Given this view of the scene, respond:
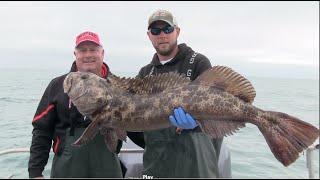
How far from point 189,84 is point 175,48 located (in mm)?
907

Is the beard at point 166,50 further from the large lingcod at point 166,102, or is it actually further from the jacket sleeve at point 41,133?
the jacket sleeve at point 41,133

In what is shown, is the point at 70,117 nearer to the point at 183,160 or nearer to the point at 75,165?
the point at 75,165

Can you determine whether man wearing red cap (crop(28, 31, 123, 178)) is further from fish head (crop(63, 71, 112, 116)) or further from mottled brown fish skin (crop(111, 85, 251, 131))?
mottled brown fish skin (crop(111, 85, 251, 131))

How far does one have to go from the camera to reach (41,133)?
3666mm

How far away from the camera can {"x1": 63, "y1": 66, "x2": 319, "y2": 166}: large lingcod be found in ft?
10.5

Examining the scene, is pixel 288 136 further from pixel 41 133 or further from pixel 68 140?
pixel 41 133

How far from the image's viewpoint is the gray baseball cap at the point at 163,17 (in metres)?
3.99

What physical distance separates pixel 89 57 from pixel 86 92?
651 mm

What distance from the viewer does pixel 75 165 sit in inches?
140

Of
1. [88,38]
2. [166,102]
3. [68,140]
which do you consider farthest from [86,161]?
[88,38]

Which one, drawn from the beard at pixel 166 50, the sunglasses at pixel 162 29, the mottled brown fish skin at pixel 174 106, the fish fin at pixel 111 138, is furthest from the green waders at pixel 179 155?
the sunglasses at pixel 162 29

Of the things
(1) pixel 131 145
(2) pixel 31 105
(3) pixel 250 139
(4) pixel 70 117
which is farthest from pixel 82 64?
(3) pixel 250 139

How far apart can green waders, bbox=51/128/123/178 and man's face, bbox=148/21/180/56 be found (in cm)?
133

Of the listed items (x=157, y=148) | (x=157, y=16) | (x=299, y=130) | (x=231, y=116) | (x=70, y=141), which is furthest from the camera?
(x=157, y=16)
